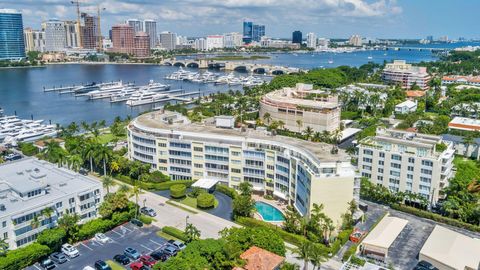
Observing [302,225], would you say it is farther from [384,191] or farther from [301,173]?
[384,191]

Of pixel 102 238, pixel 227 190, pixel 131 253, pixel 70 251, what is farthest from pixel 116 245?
pixel 227 190

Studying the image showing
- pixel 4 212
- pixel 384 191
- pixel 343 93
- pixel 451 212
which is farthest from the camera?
pixel 343 93

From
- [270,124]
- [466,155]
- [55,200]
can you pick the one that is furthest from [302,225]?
[270,124]

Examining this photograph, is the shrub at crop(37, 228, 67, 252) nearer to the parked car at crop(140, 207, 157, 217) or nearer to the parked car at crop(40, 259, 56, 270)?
the parked car at crop(40, 259, 56, 270)

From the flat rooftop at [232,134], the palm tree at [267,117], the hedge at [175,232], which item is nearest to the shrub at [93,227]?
the hedge at [175,232]

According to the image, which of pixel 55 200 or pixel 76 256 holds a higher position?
pixel 55 200

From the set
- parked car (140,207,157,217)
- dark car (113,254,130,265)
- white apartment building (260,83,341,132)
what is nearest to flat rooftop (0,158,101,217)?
parked car (140,207,157,217)

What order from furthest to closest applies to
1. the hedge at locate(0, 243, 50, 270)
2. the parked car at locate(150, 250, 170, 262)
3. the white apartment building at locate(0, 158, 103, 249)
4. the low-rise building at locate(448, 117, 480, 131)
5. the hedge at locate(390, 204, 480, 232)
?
the low-rise building at locate(448, 117, 480, 131)
the hedge at locate(390, 204, 480, 232)
the white apartment building at locate(0, 158, 103, 249)
the parked car at locate(150, 250, 170, 262)
the hedge at locate(0, 243, 50, 270)

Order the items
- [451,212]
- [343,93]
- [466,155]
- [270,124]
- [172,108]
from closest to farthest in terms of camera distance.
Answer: [451,212] < [466,155] < [270,124] < [172,108] < [343,93]
